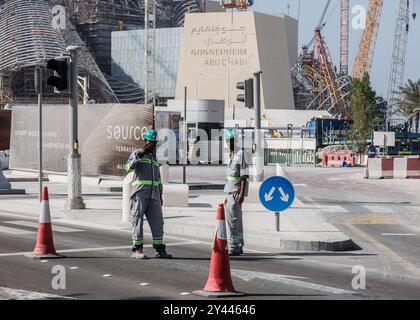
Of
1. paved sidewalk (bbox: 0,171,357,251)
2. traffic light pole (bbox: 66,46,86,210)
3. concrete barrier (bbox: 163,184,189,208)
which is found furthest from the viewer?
concrete barrier (bbox: 163,184,189,208)

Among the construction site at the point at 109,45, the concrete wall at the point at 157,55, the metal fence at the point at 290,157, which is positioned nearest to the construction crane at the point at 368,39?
the construction site at the point at 109,45

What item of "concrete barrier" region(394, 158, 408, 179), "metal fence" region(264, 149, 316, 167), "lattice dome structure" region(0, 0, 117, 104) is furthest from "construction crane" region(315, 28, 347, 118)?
"concrete barrier" region(394, 158, 408, 179)

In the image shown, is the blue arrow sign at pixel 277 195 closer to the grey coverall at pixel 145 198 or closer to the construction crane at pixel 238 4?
the grey coverall at pixel 145 198

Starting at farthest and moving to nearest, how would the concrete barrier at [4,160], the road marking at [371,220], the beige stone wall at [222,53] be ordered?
the beige stone wall at [222,53] < the concrete barrier at [4,160] < the road marking at [371,220]

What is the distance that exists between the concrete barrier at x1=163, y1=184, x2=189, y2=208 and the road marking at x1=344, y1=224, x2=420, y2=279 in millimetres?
4282

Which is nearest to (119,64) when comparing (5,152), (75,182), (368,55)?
(368,55)

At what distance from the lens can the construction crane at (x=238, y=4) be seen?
5148 inches

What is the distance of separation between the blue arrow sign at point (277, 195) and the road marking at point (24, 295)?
606 centimetres

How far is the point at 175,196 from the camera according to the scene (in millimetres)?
19906

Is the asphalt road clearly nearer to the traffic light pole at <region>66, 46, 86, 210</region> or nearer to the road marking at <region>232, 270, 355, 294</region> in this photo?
the road marking at <region>232, 270, 355, 294</region>

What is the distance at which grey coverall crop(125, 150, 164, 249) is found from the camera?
38.9 ft

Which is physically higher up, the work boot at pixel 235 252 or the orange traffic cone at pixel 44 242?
the orange traffic cone at pixel 44 242

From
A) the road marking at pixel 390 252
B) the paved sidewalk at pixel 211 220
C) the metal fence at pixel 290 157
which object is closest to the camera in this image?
the road marking at pixel 390 252

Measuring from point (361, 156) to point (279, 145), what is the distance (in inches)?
257
